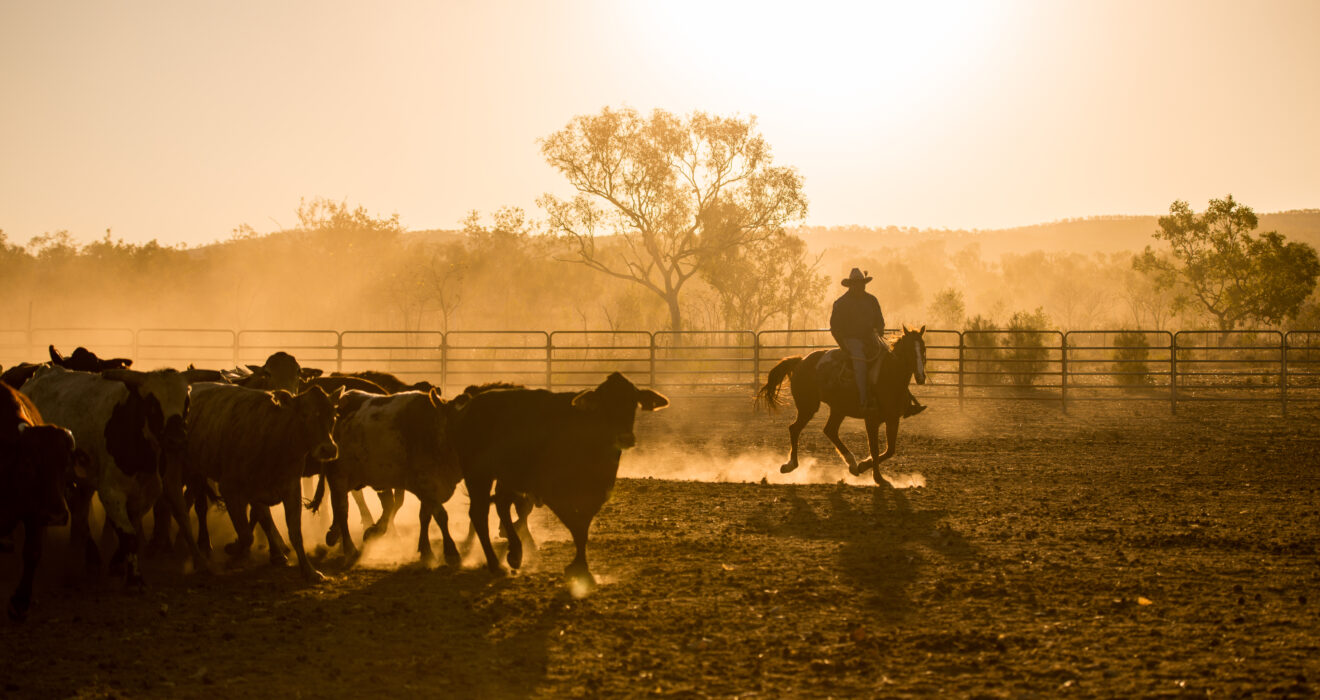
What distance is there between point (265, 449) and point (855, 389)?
7.08 metres

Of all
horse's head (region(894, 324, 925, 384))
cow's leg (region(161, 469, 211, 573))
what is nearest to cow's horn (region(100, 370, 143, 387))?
cow's leg (region(161, 469, 211, 573))

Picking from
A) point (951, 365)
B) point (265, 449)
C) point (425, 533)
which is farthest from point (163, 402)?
point (951, 365)

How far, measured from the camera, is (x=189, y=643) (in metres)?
5.74

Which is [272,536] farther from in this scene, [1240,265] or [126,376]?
[1240,265]

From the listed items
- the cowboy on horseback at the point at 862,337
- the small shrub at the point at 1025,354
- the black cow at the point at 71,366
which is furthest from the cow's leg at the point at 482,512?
the small shrub at the point at 1025,354

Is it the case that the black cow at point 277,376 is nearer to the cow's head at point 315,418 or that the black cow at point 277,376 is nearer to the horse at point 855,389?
the cow's head at point 315,418

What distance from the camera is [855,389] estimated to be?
41.4 feet

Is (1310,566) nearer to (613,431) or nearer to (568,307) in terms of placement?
(613,431)

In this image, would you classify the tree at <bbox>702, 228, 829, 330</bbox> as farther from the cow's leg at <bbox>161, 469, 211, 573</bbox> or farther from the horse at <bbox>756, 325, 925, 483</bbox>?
the cow's leg at <bbox>161, 469, 211, 573</bbox>

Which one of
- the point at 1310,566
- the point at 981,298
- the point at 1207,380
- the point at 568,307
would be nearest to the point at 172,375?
the point at 1310,566

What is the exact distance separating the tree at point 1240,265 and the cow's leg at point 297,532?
1534 inches

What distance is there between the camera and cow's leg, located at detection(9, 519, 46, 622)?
6.08 m

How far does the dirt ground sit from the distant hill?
518ft

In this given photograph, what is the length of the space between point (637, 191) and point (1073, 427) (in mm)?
26345
